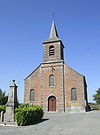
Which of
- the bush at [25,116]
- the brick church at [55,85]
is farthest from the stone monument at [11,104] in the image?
the brick church at [55,85]

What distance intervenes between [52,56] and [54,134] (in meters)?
18.5

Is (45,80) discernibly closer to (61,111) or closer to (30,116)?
(61,111)

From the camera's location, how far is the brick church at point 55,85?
23531mm

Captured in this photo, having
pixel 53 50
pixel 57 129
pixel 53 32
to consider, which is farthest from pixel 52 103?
pixel 57 129

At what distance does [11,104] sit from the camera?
1488 cm

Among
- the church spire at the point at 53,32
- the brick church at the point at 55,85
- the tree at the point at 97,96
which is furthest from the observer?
the tree at the point at 97,96

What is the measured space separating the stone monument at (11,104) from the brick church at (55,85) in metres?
9.80

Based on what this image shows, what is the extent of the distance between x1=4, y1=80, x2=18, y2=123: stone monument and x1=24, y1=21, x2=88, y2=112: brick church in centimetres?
980

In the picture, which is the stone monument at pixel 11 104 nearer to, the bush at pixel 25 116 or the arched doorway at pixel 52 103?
the bush at pixel 25 116

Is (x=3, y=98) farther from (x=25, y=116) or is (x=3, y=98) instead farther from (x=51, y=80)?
(x=25, y=116)

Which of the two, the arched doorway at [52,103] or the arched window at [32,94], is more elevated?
the arched window at [32,94]

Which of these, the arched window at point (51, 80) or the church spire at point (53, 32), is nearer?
the arched window at point (51, 80)

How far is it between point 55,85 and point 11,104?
35.4 feet

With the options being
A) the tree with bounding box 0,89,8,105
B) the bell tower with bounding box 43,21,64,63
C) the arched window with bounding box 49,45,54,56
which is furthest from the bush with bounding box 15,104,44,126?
the tree with bounding box 0,89,8,105
